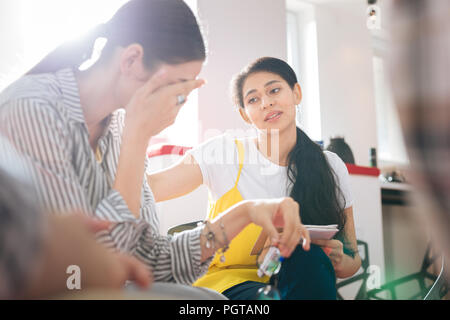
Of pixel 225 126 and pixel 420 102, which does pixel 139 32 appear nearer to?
pixel 225 126

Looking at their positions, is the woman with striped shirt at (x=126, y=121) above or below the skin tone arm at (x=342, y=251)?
above

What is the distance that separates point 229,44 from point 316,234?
13.0 inches

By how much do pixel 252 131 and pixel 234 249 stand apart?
7.9 inches

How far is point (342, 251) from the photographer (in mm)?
634

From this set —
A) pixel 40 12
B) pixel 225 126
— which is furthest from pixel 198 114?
pixel 40 12

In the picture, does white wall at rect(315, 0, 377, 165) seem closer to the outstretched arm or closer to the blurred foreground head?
the outstretched arm

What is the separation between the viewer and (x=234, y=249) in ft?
1.97

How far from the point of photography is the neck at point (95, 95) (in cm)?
51

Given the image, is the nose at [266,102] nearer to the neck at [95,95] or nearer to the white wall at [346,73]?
the white wall at [346,73]

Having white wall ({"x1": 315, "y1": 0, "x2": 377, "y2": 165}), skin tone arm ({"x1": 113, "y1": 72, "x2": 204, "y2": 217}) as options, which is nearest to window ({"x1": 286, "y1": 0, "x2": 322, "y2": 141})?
white wall ({"x1": 315, "y1": 0, "x2": 377, "y2": 165})

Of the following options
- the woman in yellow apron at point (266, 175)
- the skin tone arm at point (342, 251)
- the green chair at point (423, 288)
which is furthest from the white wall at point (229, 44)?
the green chair at point (423, 288)

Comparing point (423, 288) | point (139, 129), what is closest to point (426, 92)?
point (139, 129)

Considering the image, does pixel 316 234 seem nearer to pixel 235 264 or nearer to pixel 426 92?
pixel 235 264

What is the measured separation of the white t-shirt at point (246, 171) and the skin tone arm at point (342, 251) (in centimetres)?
3
